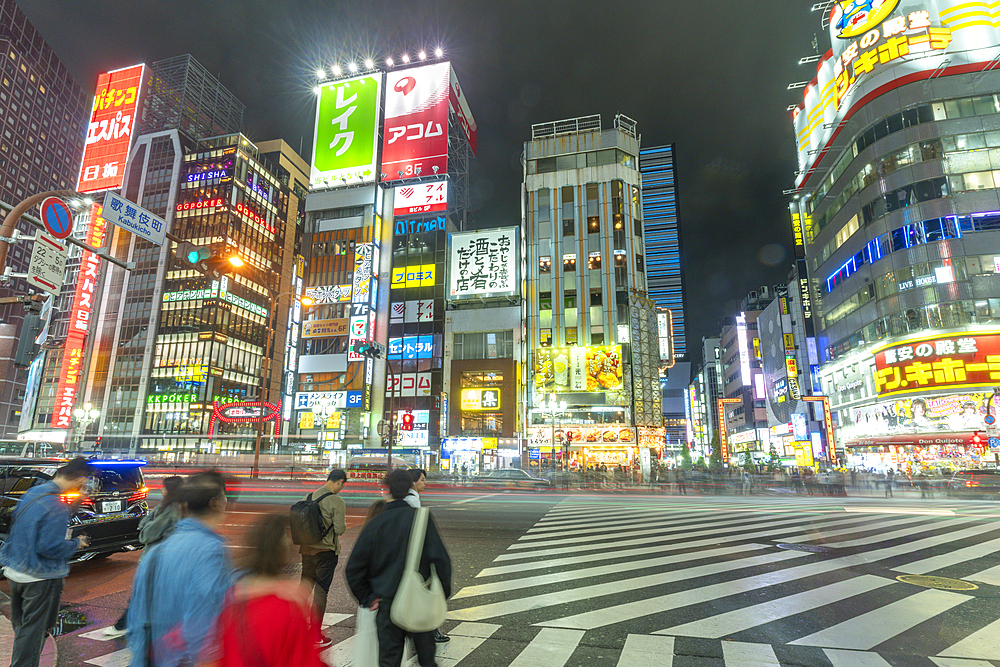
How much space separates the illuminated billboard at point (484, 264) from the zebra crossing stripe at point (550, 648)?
179ft

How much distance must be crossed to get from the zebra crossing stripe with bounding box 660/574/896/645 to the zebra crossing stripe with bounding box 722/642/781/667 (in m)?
0.32

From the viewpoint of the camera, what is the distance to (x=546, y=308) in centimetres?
6275

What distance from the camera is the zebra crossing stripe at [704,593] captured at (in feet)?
21.5

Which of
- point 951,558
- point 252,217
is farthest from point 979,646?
point 252,217

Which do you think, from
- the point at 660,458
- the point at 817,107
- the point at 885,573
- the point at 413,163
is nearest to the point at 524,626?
the point at 885,573

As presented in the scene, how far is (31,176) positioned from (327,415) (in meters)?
100

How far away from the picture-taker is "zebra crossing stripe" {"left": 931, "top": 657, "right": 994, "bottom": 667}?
5160mm

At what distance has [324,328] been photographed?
65.8m

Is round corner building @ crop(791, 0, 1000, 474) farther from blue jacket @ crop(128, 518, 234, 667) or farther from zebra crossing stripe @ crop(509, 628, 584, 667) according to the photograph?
blue jacket @ crop(128, 518, 234, 667)

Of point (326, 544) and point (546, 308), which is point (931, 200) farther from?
point (326, 544)

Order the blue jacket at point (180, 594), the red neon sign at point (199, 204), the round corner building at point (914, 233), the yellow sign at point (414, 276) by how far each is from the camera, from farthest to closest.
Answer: the red neon sign at point (199, 204) → the yellow sign at point (414, 276) → the round corner building at point (914, 233) → the blue jacket at point (180, 594)

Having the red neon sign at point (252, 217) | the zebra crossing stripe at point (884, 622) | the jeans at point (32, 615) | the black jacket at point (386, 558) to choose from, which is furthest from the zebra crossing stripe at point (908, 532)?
the red neon sign at point (252, 217)

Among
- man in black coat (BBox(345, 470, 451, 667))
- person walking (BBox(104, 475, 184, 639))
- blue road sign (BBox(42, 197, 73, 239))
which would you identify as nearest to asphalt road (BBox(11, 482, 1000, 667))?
person walking (BBox(104, 475, 184, 639))

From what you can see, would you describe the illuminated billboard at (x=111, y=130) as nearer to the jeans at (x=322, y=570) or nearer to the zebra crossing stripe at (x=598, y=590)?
the jeans at (x=322, y=570)
